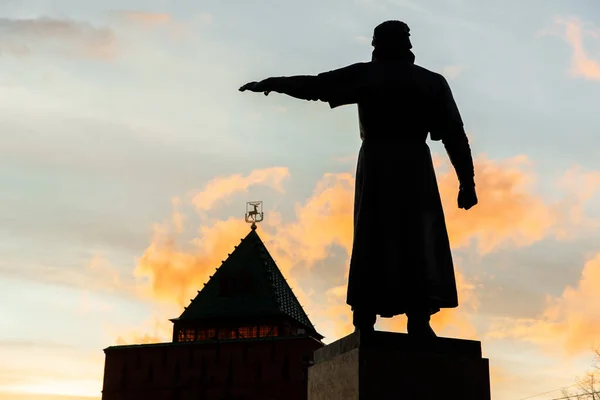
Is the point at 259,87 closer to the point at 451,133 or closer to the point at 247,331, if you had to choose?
the point at 451,133

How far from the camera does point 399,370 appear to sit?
19.1ft

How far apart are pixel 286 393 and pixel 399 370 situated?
40.5 meters

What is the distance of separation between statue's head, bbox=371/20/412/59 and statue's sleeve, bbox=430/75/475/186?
47 centimetres

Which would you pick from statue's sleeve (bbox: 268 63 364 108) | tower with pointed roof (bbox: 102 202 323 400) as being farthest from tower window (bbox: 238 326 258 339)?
statue's sleeve (bbox: 268 63 364 108)

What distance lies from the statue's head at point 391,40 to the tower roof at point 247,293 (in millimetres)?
43886

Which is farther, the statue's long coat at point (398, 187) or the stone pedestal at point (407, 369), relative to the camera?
the statue's long coat at point (398, 187)

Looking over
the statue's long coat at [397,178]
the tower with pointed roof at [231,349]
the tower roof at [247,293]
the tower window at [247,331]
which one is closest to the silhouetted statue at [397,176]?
the statue's long coat at [397,178]

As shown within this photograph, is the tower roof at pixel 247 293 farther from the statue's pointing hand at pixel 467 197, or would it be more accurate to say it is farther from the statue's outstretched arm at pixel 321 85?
the statue's outstretched arm at pixel 321 85

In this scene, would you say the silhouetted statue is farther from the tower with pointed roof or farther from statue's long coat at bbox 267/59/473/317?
the tower with pointed roof

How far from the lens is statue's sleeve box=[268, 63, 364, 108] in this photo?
6613mm

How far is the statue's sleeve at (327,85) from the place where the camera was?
21.7 feet

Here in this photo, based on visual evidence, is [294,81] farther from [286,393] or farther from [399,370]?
[286,393]

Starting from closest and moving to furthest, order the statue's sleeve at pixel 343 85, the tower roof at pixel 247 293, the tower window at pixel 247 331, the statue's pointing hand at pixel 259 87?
1. the statue's sleeve at pixel 343 85
2. the statue's pointing hand at pixel 259 87
3. the tower window at pixel 247 331
4. the tower roof at pixel 247 293

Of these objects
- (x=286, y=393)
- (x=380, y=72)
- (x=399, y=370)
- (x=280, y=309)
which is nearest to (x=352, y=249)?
(x=399, y=370)
